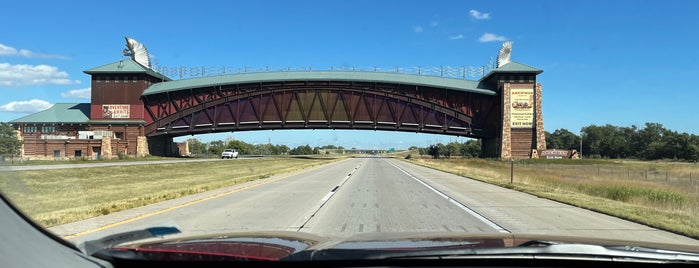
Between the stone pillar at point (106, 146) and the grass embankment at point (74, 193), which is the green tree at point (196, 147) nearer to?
the stone pillar at point (106, 146)

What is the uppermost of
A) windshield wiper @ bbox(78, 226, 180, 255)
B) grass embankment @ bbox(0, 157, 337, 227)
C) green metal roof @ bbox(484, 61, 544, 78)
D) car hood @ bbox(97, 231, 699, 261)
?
green metal roof @ bbox(484, 61, 544, 78)

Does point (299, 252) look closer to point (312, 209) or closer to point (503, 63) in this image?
point (312, 209)

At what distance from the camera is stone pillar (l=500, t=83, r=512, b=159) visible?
3088 inches

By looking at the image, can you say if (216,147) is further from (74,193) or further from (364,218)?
(364,218)

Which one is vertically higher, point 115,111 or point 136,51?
point 136,51

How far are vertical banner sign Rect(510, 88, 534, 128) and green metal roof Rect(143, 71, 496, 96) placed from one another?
417 centimetres

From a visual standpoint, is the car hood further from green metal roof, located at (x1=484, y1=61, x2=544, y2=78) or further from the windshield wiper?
green metal roof, located at (x1=484, y1=61, x2=544, y2=78)

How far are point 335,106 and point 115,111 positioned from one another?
3299 centimetres

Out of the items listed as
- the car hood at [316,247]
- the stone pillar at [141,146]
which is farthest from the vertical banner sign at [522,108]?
the car hood at [316,247]

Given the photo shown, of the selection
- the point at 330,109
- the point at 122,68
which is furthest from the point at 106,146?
the point at 330,109

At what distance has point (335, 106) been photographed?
84.3m

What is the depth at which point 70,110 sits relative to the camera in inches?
3231

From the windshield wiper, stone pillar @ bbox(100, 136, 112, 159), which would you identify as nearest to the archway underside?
stone pillar @ bbox(100, 136, 112, 159)

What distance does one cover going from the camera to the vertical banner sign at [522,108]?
258 feet
